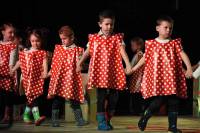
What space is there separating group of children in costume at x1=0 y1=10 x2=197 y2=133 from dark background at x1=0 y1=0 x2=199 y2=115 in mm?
1634

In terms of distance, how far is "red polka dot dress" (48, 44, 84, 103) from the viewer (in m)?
5.99

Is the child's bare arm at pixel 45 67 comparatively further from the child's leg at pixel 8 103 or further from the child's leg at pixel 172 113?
the child's leg at pixel 172 113

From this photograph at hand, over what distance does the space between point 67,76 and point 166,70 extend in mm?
1290

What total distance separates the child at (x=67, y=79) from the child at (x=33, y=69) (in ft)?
1.06

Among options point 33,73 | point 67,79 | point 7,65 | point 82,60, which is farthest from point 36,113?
point 82,60

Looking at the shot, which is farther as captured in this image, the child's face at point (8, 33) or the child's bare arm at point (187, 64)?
the child's face at point (8, 33)

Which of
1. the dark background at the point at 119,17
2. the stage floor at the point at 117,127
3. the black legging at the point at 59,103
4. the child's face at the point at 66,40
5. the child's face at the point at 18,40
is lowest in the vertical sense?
the stage floor at the point at 117,127

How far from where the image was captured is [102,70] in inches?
217

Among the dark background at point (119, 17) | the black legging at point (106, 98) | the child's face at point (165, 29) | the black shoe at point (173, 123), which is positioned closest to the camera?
the black shoe at point (173, 123)

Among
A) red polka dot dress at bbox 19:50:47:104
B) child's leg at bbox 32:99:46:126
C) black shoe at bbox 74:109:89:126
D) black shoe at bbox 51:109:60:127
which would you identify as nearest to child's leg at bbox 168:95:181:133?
black shoe at bbox 74:109:89:126

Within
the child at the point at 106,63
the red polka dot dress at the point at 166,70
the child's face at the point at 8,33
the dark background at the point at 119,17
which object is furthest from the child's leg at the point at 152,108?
the dark background at the point at 119,17

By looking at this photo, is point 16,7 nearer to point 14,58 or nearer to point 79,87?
point 14,58

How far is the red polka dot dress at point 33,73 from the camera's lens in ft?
20.8

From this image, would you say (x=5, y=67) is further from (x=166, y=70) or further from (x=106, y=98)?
(x=166, y=70)
